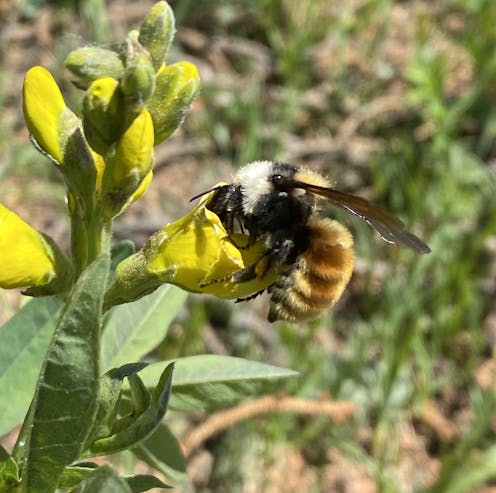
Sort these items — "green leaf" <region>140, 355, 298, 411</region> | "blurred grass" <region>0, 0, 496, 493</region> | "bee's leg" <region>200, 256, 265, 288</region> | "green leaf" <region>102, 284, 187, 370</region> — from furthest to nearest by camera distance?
"blurred grass" <region>0, 0, 496, 493</region> < "green leaf" <region>102, 284, 187, 370</region> < "green leaf" <region>140, 355, 298, 411</region> < "bee's leg" <region>200, 256, 265, 288</region>

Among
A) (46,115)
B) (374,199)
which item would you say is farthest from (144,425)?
(374,199)

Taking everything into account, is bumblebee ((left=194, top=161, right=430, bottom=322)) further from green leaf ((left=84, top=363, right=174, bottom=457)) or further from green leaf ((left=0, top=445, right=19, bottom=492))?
green leaf ((left=0, top=445, right=19, bottom=492))

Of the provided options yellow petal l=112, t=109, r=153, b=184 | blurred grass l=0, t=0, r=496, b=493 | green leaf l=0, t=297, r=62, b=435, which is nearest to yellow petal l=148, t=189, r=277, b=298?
yellow petal l=112, t=109, r=153, b=184

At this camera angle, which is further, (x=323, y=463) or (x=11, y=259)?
(x=323, y=463)

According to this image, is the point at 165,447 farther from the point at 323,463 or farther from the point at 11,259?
the point at 323,463

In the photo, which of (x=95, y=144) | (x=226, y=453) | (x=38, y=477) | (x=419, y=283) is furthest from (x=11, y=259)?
(x=419, y=283)

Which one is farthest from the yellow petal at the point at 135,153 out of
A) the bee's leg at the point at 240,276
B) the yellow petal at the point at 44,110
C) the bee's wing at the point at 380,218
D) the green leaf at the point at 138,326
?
the green leaf at the point at 138,326
